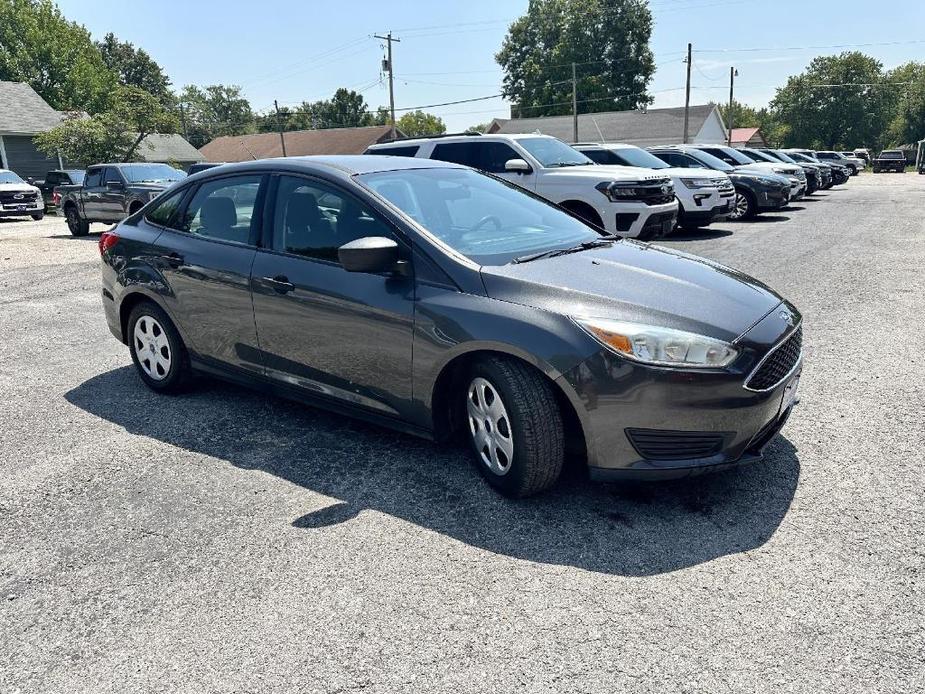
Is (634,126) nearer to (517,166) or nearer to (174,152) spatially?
(174,152)

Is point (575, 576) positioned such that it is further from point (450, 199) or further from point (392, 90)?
point (392, 90)

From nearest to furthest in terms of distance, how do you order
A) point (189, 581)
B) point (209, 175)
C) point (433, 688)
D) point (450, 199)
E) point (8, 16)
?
point (433, 688), point (189, 581), point (450, 199), point (209, 175), point (8, 16)

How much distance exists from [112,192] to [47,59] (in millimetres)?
43926

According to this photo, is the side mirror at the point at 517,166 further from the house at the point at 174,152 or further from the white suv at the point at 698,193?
the house at the point at 174,152

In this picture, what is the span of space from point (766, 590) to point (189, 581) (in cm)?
228

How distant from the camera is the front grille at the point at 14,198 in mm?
22464

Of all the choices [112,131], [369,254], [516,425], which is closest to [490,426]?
Result: [516,425]

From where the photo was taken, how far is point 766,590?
279cm

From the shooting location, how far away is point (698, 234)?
47.5 feet

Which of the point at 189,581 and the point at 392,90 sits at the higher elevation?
the point at 392,90

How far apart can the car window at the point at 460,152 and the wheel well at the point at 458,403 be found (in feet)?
28.7

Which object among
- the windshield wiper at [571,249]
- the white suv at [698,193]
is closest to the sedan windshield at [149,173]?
the white suv at [698,193]

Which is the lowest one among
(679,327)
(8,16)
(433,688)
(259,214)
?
(433,688)

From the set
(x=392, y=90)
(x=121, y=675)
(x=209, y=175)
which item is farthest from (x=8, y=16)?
(x=121, y=675)
